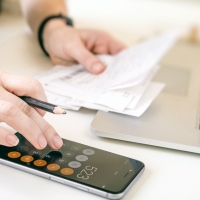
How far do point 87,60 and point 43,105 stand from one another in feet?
1.16

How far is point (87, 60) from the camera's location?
85 centimetres

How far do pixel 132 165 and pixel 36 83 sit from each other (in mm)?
179

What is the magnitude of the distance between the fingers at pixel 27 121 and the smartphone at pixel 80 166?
0.02 metres

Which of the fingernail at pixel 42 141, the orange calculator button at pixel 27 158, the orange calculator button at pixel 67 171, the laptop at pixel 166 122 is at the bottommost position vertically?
the laptop at pixel 166 122

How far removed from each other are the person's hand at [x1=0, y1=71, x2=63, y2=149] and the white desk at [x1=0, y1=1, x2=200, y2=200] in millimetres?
50

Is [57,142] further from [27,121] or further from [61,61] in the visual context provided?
[61,61]

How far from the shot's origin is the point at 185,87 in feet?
2.73

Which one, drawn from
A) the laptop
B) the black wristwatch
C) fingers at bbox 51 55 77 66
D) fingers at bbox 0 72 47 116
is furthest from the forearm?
fingers at bbox 0 72 47 116

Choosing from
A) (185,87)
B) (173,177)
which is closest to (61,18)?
(185,87)

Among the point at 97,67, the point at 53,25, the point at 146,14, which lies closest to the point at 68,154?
the point at 97,67

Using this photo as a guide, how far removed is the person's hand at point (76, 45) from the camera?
85cm

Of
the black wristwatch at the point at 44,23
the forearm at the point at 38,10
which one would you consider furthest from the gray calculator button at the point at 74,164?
the forearm at the point at 38,10

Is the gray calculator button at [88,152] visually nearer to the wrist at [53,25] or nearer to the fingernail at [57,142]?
the fingernail at [57,142]

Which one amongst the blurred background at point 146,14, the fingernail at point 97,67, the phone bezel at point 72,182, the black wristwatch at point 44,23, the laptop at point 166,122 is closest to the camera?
the phone bezel at point 72,182
